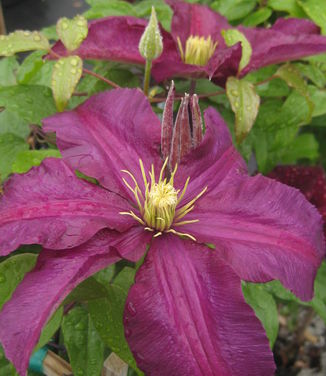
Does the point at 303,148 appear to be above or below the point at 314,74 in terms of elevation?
below

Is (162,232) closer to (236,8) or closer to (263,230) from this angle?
(263,230)

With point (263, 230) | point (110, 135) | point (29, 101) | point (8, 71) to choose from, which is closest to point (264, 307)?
point (263, 230)

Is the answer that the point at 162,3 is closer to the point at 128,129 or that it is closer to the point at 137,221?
the point at 128,129

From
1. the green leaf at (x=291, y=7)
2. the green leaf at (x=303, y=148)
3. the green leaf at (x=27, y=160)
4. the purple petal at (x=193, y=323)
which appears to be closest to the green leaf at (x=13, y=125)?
the green leaf at (x=27, y=160)

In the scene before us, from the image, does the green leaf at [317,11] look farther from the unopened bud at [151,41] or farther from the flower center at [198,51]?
the unopened bud at [151,41]

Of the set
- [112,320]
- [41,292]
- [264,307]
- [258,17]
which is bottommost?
[264,307]

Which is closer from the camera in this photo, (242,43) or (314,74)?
(242,43)

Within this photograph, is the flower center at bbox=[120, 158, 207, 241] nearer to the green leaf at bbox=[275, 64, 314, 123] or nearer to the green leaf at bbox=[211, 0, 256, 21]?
the green leaf at bbox=[275, 64, 314, 123]

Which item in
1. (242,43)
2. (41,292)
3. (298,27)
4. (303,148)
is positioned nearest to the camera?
(41,292)
